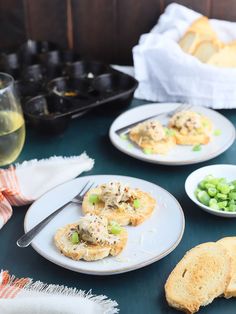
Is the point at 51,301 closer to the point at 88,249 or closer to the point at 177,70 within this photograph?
the point at 88,249

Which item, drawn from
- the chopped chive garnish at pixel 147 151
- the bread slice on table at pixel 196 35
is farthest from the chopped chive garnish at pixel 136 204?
the bread slice on table at pixel 196 35

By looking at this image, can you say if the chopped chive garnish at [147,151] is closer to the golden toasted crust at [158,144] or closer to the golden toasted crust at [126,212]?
the golden toasted crust at [158,144]

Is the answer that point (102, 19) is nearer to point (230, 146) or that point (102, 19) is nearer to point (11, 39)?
point (11, 39)

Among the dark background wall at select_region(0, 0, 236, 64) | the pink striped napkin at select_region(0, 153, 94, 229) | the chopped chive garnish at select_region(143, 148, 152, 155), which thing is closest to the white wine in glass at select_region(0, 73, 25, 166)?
the pink striped napkin at select_region(0, 153, 94, 229)

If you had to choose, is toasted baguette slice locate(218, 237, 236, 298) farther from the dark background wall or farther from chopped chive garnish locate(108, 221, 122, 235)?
the dark background wall

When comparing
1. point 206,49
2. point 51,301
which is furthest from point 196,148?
point 51,301
